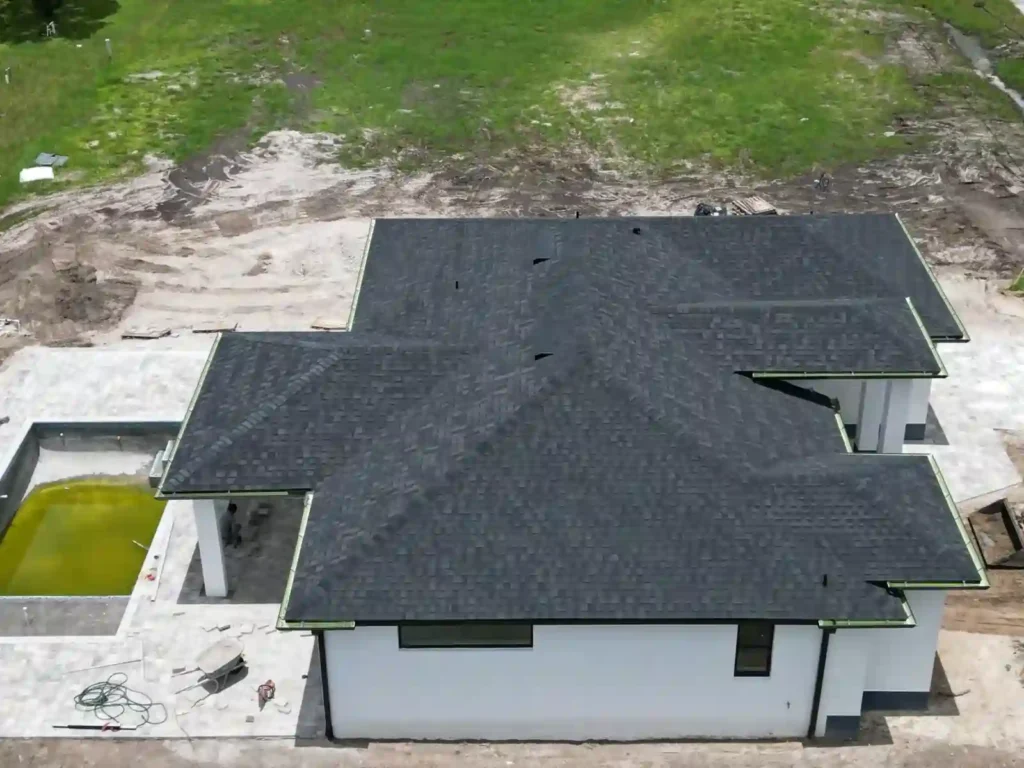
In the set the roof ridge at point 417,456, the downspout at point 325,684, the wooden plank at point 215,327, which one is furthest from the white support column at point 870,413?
the wooden plank at point 215,327

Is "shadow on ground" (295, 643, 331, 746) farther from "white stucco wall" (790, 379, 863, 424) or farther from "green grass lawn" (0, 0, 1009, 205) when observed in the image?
"green grass lawn" (0, 0, 1009, 205)

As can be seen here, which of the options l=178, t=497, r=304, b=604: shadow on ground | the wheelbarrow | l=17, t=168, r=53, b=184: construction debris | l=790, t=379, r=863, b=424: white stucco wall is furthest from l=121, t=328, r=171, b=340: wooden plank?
l=790, t=379, r=863, b=424: white stucco wall

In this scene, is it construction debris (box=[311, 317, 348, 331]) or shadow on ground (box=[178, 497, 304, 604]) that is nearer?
shadow on ground (box=[178, 497, 304, 604])

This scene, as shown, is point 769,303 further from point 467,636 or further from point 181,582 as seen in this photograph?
point 181,582

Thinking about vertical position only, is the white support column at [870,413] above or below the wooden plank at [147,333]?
above

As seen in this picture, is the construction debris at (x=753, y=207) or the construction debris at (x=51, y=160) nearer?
the construction debris at (x=753, y=207)

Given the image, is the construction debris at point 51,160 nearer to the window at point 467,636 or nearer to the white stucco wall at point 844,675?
the window at point 467,636
